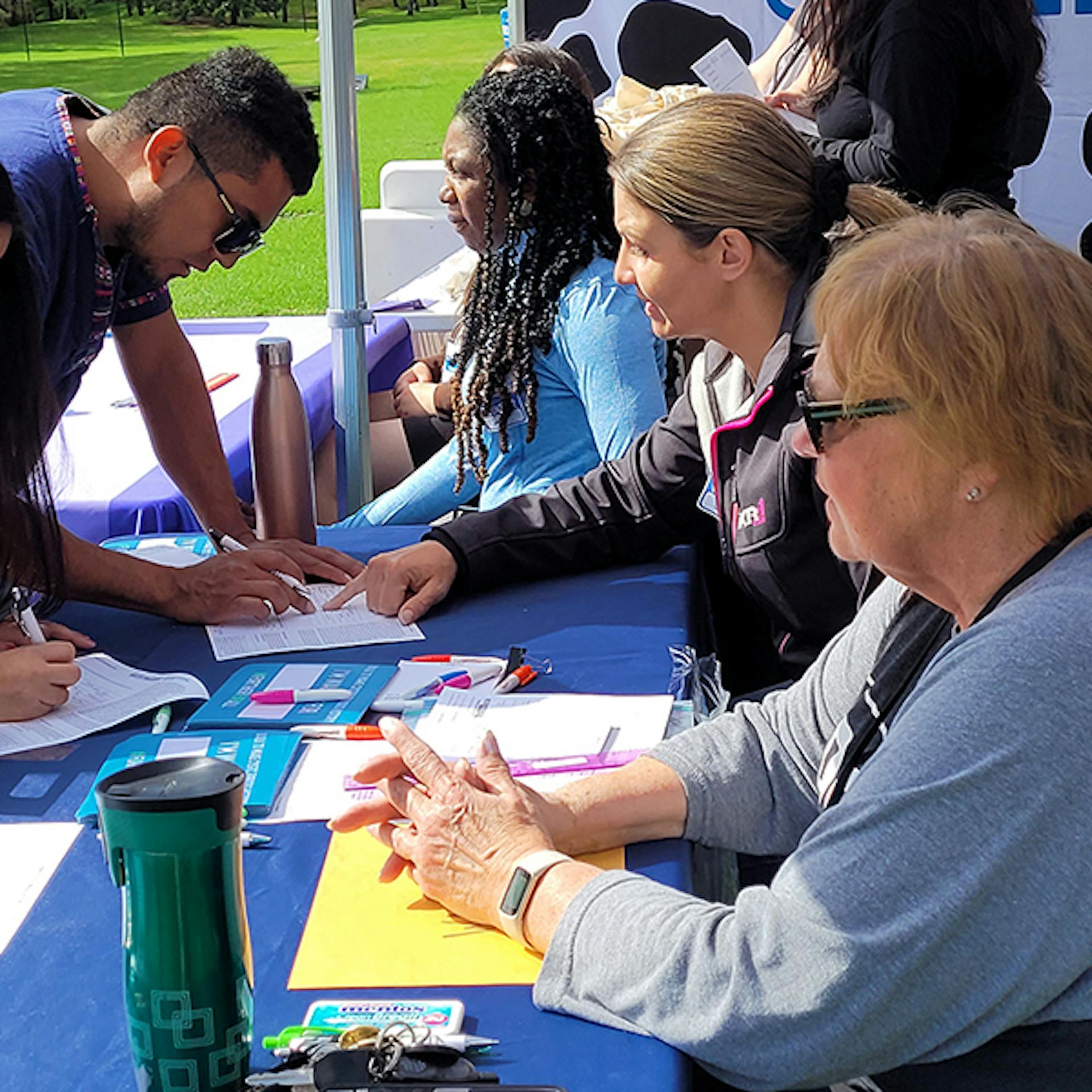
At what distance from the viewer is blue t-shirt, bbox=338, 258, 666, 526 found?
2.58 metres

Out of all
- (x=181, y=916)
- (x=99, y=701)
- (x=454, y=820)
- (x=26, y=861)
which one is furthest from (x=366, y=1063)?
(x=99, y=701)

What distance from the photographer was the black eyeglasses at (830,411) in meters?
1.20

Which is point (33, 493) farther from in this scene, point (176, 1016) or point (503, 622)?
point (176, 1016)

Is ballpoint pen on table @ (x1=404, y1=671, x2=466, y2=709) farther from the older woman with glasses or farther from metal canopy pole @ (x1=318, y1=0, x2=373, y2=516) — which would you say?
metal canopy pole @ (x1=318, y1=0, x2=373, y2=516)

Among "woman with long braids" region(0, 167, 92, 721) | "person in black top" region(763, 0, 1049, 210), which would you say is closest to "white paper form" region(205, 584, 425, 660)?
"woman with long braids" region(0, 167, 92, 721)

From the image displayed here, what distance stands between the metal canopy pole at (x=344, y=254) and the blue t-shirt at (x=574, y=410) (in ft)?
0.42

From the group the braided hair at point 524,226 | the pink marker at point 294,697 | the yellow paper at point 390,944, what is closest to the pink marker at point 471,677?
the pink marker at point 294,697

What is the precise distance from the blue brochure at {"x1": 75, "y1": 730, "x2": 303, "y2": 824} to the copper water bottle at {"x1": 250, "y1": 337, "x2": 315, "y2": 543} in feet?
2.39

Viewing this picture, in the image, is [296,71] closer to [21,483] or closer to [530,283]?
[530,283]

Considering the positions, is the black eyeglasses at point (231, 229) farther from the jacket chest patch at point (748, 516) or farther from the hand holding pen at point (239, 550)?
the jacket chest patch at point (748, 516)

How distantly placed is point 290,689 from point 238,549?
0.57m

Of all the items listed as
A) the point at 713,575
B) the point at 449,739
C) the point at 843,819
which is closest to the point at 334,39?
the point at 713,575

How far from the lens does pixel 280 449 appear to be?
2.28 metres

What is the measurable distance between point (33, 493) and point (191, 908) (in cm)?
104
